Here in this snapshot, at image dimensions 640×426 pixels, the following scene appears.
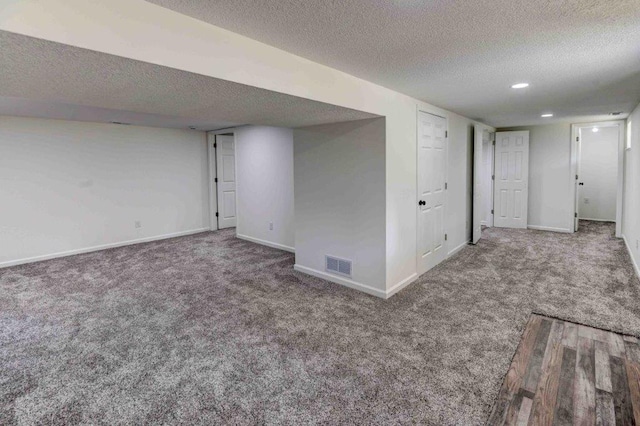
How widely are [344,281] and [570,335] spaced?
6.85 feet

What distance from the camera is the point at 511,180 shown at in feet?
23.1

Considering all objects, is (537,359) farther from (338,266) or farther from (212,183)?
(212,183)

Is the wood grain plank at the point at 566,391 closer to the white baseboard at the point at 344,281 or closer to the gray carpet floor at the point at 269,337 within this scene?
the gray carpet floor at the point at 269,337

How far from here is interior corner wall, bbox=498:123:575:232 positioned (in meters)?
6.53

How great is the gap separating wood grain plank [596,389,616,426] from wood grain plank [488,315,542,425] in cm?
38

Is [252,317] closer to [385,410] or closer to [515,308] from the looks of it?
[385,410]

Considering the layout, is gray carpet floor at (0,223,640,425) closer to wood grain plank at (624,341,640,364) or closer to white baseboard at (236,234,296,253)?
wood grain plank at (624,341,640,364)

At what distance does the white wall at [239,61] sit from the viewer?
4.45 feet

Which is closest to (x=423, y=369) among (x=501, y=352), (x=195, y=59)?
(x=501, y=352)

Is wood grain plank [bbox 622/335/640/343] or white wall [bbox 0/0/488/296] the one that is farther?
wood grain plank [bbox 622/335/640/343]

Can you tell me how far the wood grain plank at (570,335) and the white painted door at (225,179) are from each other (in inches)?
239

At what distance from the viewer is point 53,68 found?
1.63 m

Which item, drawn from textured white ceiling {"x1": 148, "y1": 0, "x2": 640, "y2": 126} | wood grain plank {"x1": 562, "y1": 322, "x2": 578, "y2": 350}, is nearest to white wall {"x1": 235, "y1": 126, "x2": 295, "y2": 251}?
textured white ceiling {"x1": 148, "y1": 0, "x2": 640, "y2": 126}

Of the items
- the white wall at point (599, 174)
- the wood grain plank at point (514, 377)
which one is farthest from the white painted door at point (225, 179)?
the white wall at point (599, 174)
